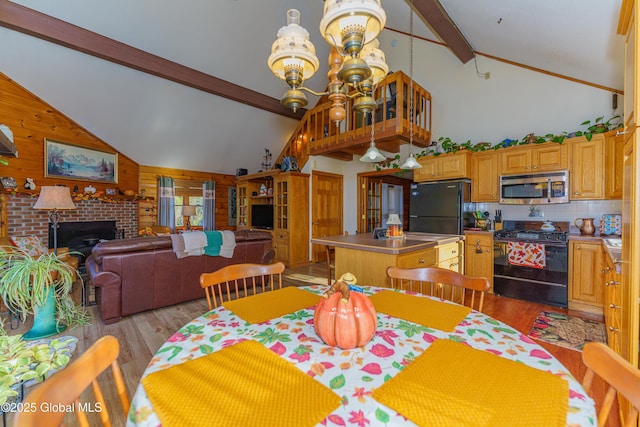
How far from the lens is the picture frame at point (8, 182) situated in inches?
157

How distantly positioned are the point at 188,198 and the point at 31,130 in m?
2.84

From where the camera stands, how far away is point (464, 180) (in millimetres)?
3961

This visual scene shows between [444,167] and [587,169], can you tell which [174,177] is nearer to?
[444,167]

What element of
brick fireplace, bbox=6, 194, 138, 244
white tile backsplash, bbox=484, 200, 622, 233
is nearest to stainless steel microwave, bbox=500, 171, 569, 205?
white tile backsplash, bbox=484, 200, 622, 233

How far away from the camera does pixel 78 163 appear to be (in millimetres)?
A: 4895

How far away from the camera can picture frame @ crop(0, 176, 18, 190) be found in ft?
13.1

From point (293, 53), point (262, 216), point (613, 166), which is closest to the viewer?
point (293, 53)

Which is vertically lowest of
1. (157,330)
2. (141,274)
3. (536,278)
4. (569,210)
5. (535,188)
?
(157,330)

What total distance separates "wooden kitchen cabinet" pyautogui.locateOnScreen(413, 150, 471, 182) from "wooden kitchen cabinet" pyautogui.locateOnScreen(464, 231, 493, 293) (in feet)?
2.96

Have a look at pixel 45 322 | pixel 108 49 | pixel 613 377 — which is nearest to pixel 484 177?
pixel 613 377

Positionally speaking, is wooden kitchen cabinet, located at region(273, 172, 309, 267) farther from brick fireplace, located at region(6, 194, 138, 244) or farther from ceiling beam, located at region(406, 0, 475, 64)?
ceiling beam, located at region(406, 0, 475, 64)

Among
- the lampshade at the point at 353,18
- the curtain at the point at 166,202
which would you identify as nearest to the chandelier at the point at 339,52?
the lampshade at the point at 353,18

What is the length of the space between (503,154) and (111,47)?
571 cm

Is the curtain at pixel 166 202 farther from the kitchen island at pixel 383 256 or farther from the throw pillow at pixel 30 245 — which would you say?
the kitchen island at pixel 383 256
